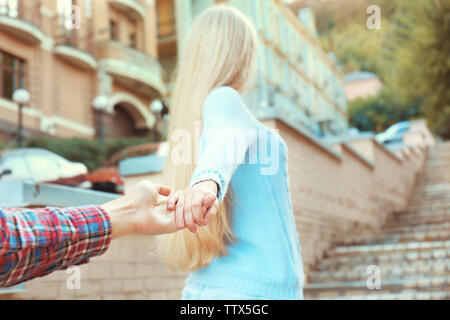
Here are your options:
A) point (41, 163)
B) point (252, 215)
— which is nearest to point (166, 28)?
point (41, 163)

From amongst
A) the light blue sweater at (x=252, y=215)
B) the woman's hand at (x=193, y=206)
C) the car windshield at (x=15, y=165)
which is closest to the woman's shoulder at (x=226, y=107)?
the light blue sweater at (x=252, y=215)

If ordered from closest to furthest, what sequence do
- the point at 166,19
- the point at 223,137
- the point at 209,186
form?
the point at 209,186 < the point at 223,137 < the point at 166,19

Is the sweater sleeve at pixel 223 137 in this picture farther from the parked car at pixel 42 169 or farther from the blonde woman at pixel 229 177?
the parked car at pixel 42 169

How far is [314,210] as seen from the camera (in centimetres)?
674

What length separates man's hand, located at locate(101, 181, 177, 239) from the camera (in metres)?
1.08

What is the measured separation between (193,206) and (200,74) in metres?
0.71

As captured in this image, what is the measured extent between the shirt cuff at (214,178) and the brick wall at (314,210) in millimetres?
1733

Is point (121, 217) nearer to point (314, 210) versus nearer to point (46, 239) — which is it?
point (46, 239)

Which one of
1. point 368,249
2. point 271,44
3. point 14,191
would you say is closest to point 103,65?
point 271,44

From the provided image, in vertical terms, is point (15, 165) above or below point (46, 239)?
above

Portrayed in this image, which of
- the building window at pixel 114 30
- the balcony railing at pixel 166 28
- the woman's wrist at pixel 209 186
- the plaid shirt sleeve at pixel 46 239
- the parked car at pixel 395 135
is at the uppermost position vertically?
the balcony railing at pixel 166 28

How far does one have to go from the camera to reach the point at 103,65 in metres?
19.8

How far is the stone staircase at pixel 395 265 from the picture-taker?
5.36 meters

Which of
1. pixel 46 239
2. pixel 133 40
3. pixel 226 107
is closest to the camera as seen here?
pixel 46 239
